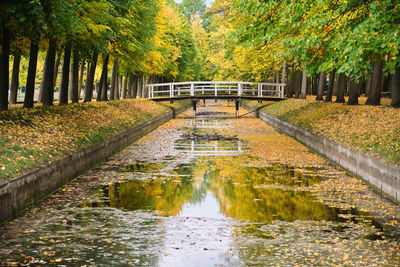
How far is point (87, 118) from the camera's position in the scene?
23016 mm

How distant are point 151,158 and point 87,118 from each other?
446 centimetres

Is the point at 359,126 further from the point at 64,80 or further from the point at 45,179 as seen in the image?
the point at 64,80

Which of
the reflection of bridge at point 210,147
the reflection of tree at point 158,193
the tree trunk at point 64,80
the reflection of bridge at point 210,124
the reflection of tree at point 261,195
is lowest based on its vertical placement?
the reflection of tree at point 158,193

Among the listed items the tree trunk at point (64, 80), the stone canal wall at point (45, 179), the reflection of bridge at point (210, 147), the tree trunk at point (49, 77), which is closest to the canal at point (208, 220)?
the stone canal wall at point (45, 179)

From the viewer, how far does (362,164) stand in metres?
15.5

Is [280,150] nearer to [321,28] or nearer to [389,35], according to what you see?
[321,28]

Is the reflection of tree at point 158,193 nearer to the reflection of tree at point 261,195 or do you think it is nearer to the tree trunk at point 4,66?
the reflection of tree at point 261,195

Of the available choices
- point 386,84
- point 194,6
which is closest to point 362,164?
point 386,84

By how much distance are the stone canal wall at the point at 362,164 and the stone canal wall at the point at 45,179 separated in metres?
8.29

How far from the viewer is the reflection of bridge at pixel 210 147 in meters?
22.0

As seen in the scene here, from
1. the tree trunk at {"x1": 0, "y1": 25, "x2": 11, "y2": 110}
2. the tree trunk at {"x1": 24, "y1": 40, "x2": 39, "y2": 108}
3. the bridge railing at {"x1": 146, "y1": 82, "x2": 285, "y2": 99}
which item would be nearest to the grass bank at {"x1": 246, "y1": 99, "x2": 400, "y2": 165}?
the tree trunk at {"x1": 0, "y1": 25, "x2": 11, "y2": 110}

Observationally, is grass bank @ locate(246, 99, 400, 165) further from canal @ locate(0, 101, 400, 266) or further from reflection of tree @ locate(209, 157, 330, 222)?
reflection of tree @ locate(209, 157, 330, 222)

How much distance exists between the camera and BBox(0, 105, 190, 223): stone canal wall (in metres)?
10.6

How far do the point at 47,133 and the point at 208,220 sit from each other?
7.66 metres
